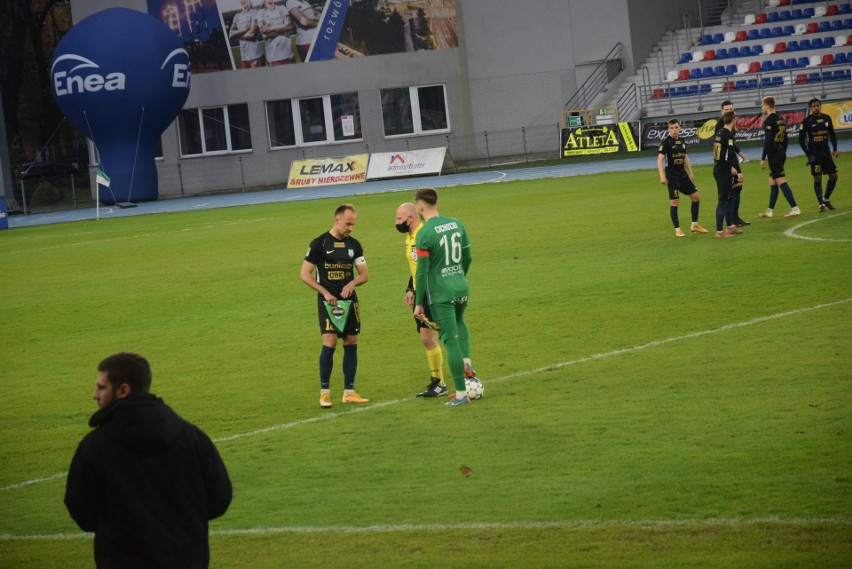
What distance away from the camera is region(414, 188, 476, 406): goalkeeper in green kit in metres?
11.5

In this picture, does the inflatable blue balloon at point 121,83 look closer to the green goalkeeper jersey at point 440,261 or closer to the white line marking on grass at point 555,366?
the white line marking on grass at point 555,366

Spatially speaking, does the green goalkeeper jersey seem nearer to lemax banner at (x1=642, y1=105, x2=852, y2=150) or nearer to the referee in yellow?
the referee in yellow

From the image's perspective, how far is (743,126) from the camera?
154ft

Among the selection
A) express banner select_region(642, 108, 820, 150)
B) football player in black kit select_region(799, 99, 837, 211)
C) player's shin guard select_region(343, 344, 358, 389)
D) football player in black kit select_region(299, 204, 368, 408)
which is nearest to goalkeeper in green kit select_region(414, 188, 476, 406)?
football player in black kit select_region(299, 204, 368, 408)

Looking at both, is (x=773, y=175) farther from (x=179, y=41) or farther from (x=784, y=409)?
(x=179, y=41)

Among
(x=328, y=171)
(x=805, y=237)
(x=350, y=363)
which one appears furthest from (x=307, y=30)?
(x=350, y=363)

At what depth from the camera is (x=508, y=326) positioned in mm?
16344

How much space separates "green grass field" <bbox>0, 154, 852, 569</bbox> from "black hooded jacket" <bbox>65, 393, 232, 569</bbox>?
7.89 ft

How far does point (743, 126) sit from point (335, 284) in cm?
3775

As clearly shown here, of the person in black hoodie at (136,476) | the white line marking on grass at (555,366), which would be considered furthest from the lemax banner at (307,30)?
the person in black hoodie at (136,476)

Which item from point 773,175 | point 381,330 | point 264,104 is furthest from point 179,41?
point 381,330

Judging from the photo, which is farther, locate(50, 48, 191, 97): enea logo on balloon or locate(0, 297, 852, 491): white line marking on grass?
locate(50, 48, 191, 97): enea logo on balloon

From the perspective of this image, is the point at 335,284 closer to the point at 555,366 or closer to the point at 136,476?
the point at 555,366

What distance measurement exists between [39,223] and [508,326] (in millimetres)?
36408
